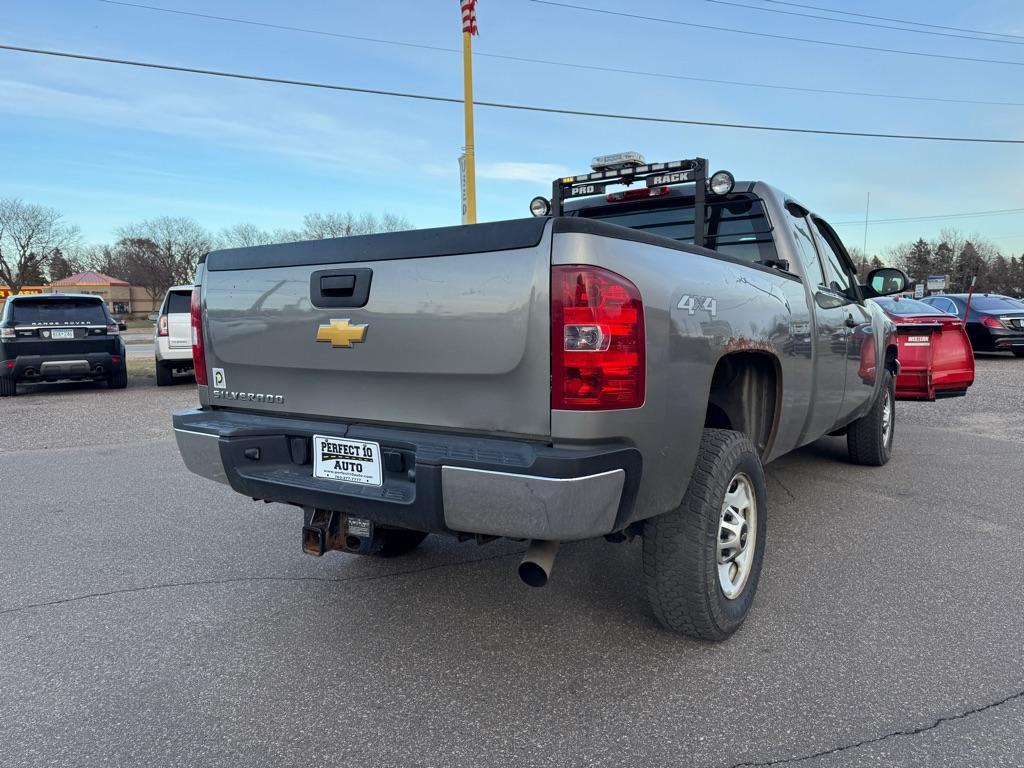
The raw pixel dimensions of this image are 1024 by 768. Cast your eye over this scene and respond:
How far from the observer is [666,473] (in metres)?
2.51

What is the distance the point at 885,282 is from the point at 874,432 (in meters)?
1.25

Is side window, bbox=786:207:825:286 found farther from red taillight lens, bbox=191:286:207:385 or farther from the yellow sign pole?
the yellow sign pole

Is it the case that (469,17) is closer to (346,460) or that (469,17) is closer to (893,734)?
(346,460)

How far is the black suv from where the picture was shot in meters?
11.0

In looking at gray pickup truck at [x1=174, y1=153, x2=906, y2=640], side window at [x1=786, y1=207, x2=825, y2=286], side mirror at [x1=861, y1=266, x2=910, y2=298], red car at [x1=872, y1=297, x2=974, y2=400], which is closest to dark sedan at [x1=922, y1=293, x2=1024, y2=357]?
red car at [x1=872, y1=297, x2=974, y2=400]

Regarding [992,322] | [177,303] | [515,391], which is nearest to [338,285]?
[515,391]

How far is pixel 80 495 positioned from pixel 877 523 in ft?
17.9

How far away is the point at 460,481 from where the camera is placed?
231cm

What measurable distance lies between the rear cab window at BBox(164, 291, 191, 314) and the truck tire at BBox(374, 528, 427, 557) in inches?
378

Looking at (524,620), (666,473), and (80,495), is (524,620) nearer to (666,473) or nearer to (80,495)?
(666,473)

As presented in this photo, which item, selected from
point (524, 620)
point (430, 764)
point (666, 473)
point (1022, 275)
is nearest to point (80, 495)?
point (524, 620)

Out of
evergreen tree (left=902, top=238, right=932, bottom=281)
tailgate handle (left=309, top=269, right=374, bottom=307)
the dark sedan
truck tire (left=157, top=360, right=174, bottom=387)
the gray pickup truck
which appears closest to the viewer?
the gray pickup truck

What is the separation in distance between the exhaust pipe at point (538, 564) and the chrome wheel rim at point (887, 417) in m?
4.41

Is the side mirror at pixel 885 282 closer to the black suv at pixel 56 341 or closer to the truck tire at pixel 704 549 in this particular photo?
the truck tire at pixel 704 549
